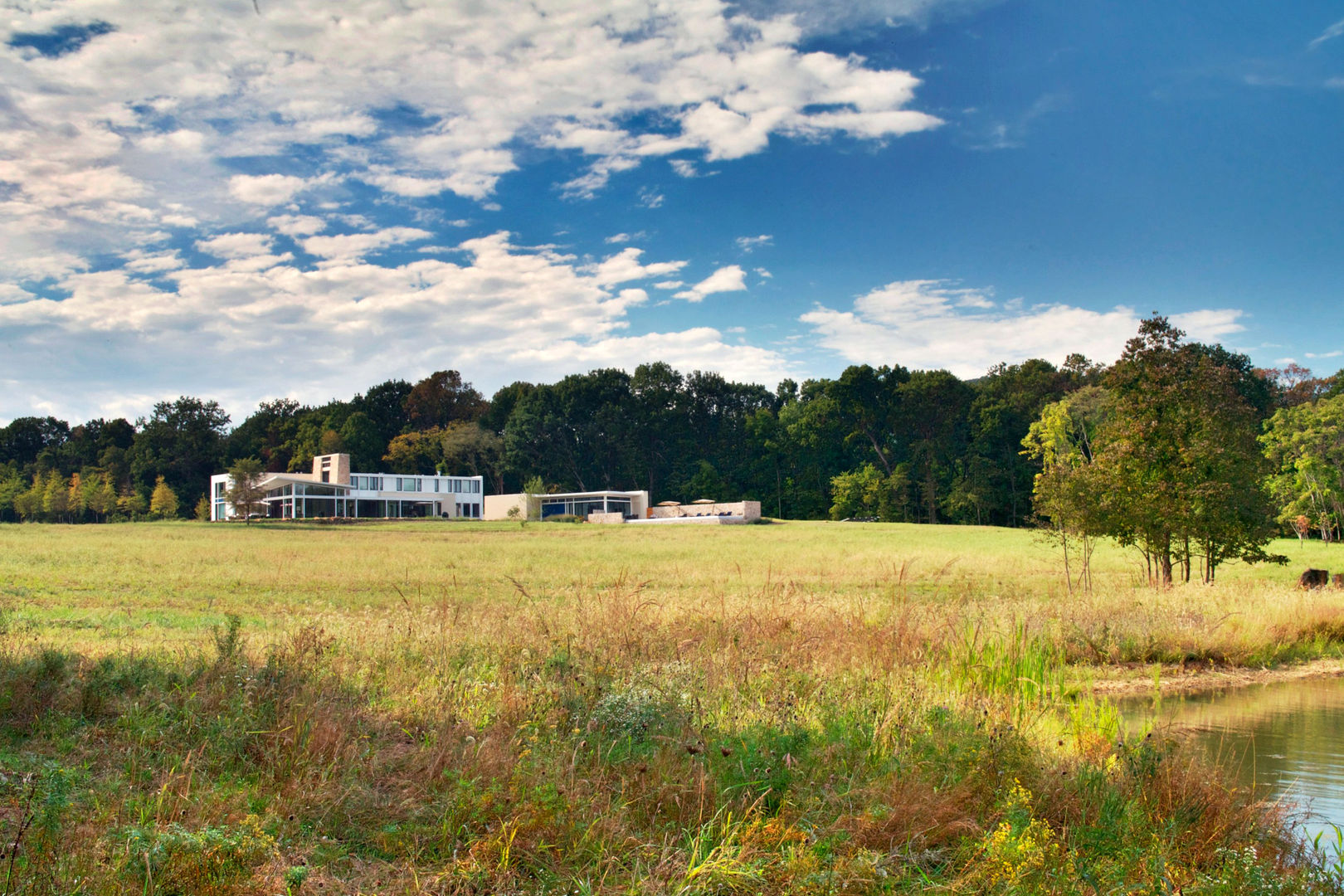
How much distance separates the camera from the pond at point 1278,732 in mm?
7605

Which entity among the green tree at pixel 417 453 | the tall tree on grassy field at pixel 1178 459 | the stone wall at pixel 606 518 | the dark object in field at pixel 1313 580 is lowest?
the stone wall at pixel 606 518

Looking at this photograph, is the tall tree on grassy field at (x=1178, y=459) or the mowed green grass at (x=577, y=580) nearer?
the mowed green grass at (x=577, y=580)

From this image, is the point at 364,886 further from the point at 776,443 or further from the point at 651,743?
the point at 776,443

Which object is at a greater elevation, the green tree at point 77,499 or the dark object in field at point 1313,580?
the green tree at point 77,499

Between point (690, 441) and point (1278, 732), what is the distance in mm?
87054

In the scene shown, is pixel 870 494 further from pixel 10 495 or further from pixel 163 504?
pixel 10 495

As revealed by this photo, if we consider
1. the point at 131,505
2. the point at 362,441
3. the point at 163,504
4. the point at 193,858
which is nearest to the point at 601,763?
the point at 193,858

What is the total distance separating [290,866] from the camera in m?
4.69

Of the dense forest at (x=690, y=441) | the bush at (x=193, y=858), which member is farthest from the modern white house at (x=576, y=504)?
the bush at (x=193, y=858)

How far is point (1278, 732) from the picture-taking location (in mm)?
9789

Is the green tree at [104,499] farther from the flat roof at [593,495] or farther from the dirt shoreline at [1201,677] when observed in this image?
the dirt shoreline at [1201,677]

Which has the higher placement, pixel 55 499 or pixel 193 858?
A: pixel 55 499

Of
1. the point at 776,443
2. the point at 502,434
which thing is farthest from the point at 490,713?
the point at 502,434

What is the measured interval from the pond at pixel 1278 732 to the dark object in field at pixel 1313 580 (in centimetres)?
838
